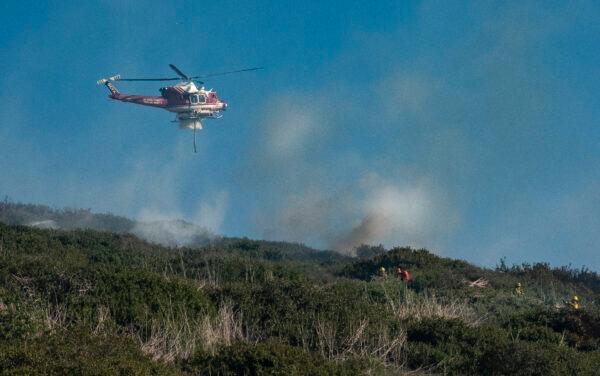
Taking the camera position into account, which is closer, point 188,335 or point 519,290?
point 188,335

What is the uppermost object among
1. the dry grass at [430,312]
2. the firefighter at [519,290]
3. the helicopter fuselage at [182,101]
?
the helicopter fuselage at [182,101]

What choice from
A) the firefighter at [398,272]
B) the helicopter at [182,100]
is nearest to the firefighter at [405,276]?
the firefighter at [398,272]

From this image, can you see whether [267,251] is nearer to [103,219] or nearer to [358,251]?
[358,251]

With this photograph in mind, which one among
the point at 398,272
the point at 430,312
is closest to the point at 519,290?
the point at 398,272

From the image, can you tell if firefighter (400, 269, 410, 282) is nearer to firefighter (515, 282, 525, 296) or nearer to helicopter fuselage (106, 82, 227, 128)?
firefighter (515, 282, 525, 296)

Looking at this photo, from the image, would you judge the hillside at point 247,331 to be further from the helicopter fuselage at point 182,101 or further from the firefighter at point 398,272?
the helicopter fuselage at point 182,101

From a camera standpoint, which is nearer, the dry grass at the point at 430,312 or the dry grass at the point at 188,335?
the dry grass at the point at 188,335

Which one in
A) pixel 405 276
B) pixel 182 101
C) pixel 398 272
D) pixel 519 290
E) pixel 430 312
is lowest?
pixel 430 312

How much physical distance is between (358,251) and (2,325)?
35.1 meters

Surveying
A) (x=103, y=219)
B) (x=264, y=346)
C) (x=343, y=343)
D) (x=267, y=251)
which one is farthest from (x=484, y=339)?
(x=103, y=219)

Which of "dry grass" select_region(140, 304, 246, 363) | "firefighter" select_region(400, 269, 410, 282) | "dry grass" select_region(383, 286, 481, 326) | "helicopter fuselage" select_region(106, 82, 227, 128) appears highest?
"helicopter fuselage" select_region(106, 82, 227, 128)

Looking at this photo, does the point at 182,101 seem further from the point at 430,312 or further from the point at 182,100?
the point at 430,312

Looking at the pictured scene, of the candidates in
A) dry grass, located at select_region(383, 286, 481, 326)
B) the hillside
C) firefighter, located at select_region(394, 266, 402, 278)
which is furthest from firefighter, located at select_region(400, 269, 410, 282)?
dry grass, located at select_region(383, 286, 481, 326)

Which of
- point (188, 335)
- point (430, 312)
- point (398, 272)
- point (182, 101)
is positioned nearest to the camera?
point (188, 335)
